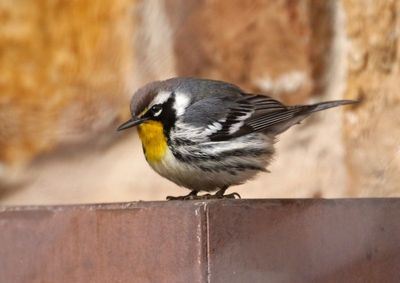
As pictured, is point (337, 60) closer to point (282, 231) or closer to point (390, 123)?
point (390, 123)

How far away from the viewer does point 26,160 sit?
2.26m

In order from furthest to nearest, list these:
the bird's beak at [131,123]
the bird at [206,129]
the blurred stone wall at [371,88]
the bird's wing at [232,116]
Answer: the bird's wing at [232,116] < the bird at [206,129] < the bird's beak at [131,123] < the blurred stone wall at [371,88]

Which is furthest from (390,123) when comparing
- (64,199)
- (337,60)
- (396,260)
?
(64,199)

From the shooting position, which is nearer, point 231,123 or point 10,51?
point 10,51

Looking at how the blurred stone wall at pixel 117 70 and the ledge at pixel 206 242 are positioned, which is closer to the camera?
the ledge at pixel 206 242

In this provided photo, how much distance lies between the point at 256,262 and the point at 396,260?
30 centimetres

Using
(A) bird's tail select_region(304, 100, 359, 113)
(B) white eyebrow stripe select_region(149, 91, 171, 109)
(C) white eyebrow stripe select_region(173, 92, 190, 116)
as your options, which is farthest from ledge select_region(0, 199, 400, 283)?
(C) white eyebrow stripe select_region(173, 92, 190, 116)

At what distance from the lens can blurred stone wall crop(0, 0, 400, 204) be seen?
7.04 feet

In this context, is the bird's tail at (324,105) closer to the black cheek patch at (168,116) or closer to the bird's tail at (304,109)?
the bird's tail at (304,109)

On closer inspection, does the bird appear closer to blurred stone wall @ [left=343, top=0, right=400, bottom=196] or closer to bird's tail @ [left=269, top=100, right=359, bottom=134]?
bird's tail @ [left=269, top=100, right=359, bottom=134]

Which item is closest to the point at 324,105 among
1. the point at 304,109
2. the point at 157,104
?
the point at 304,109

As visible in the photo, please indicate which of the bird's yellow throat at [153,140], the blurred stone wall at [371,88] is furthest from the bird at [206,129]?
the blurred stone wall at [371,88]

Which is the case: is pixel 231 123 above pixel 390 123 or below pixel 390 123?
above

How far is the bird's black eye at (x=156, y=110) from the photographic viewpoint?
2543mm
